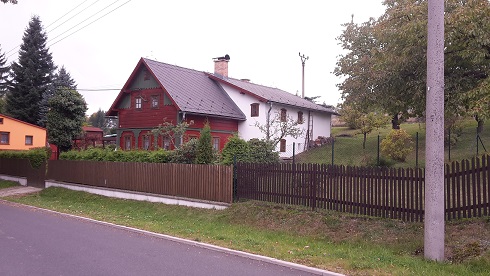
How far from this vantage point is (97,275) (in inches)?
268

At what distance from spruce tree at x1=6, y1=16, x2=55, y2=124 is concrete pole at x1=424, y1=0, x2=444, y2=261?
164 ft

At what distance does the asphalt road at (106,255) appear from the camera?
7.24m

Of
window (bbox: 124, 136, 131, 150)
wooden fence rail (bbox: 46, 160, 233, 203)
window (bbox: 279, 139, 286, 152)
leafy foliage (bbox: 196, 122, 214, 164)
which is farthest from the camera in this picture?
window (bbox: 279, 139, 286, 152)

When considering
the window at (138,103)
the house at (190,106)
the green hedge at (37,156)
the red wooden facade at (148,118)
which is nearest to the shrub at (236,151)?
the house at (190,106)

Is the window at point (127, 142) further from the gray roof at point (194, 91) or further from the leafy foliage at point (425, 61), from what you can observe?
the leafy foliage at point (425, 61)

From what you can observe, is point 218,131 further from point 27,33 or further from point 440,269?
point 27,33

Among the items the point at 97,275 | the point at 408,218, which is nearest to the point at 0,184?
the point at 97,275

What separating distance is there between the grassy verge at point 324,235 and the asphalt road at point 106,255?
2.51ft

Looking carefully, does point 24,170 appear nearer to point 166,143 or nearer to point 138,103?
point 138,103

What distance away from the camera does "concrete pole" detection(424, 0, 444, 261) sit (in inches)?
298

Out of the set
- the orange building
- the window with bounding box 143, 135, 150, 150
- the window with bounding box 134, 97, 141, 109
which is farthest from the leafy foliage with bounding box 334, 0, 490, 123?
the orange building

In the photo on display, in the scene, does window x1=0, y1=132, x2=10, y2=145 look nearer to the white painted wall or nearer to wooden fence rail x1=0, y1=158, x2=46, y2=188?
wooden fence rail x1=0, y1=158, x2=46, y2=188

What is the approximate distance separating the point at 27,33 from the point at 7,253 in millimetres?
50875

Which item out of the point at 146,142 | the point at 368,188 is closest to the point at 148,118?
the point at 146,142
